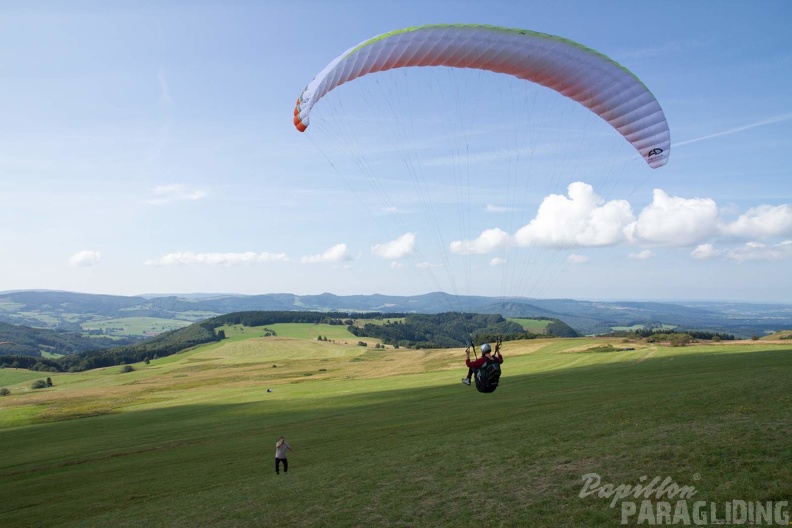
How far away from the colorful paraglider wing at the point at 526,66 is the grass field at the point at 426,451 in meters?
10.9

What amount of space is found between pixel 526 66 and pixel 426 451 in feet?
48.3

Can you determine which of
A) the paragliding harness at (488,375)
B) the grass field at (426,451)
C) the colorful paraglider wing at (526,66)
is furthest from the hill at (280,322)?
the paragliding harness at (488,375)

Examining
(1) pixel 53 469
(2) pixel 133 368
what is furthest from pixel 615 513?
(2) pixel 133 368

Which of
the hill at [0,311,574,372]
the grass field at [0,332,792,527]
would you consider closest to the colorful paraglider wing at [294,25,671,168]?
the grass field at [0,332,792,527]

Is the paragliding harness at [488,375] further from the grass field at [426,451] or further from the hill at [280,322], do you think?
the hill at [280,322]

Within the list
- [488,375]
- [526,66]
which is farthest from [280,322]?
[526,66]

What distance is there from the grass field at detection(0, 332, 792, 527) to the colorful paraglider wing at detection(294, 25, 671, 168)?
10.9m

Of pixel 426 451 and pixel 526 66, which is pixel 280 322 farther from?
pixel 526 66

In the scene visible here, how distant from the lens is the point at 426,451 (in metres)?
17.1

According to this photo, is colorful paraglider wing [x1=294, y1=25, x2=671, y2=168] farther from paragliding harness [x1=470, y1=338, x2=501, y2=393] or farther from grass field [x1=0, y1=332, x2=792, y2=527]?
grass field [x1=0, y1=332, x2=792, y2=527]

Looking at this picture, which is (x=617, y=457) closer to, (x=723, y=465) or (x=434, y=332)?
(x=723, y=465)

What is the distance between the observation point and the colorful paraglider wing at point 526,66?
16.9 m

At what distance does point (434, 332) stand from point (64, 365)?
4134 inches

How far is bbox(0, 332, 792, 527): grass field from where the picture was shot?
1080 cm
